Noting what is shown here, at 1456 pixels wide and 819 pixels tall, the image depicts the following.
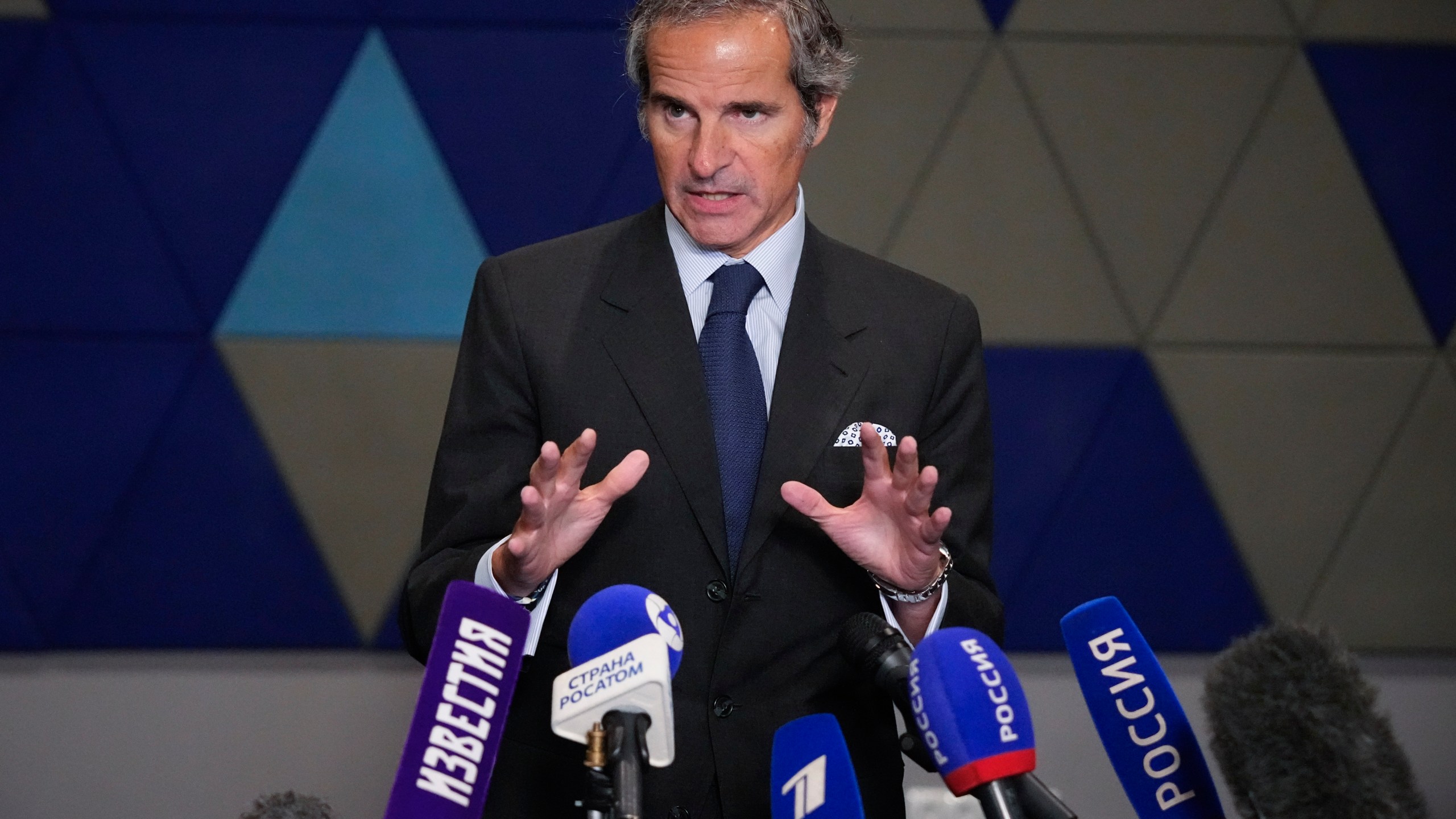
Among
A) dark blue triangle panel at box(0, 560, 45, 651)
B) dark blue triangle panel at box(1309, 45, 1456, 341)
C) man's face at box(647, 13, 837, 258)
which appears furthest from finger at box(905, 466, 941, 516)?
dark blue triangle panel at box(0, 560, 45, 651)

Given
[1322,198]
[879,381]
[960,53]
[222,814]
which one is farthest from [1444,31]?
[222,814]

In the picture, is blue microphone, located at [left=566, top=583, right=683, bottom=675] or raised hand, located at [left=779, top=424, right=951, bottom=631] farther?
raised hand, located at [left=779, top=424, right=951, bottom=631]

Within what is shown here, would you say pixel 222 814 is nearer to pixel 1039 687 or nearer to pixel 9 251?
pixel 9 251

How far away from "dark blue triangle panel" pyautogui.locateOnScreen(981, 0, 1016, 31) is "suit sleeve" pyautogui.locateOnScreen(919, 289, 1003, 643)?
7.18ft

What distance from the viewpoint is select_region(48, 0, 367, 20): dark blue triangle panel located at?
11.8ft

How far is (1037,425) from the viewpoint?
3.71 metres

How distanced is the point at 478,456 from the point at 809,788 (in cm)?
68

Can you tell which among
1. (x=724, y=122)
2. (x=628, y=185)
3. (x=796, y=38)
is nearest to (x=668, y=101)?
(x=724, y=122)

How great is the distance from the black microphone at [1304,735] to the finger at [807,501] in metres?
0.46

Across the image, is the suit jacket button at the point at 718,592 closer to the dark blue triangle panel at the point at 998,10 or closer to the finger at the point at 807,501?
the finger at the point at 807,501

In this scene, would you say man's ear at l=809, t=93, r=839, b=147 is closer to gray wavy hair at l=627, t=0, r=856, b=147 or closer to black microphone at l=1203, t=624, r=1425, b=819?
gray wavy hair at l=627, t=0, r=856, b=147

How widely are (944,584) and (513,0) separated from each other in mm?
2671

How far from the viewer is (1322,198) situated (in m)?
3.73

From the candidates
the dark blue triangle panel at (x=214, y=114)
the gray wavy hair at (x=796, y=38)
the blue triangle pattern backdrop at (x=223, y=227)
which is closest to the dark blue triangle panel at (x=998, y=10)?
the blue triangle pattern backdrop at (x=223, y=227)
